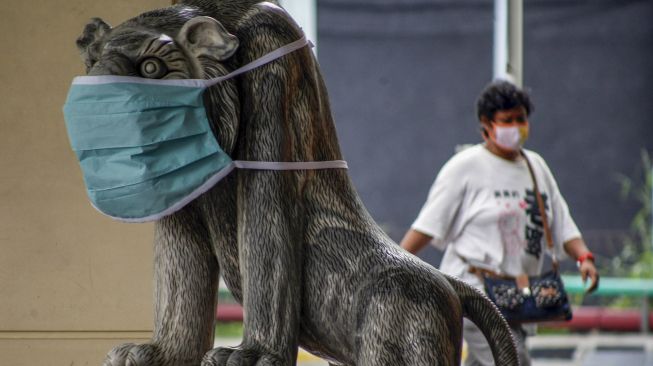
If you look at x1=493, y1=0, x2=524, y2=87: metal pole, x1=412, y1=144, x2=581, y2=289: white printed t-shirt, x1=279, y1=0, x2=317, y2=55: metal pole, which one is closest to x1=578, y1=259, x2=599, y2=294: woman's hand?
x1=412, y1=144, x2=581, y2=289: white printed t-shirt

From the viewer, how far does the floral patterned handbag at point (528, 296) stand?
128 inches

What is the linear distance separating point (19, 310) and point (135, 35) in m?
0.96

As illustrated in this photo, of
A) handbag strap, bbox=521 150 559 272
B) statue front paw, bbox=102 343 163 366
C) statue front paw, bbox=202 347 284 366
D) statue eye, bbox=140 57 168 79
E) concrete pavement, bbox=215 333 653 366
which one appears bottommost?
concrete pavement, bbox=215 333 653 366

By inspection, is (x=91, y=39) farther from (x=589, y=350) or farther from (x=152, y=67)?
(x=589, y=350)

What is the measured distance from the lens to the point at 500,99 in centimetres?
348

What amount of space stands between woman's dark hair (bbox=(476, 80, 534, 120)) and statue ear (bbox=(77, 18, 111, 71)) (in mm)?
2034

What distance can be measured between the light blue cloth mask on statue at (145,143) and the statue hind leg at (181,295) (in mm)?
74

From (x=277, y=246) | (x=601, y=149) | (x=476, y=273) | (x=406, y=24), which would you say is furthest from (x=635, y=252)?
(x=277, y=246)

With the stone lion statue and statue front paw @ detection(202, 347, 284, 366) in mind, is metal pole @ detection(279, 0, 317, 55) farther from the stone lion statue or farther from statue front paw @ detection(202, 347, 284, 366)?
statue front paw @ detection(202, 347, 284, 366)

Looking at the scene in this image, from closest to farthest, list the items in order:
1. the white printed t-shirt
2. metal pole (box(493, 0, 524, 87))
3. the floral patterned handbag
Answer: the floral patterned handbag, the white printed t-shirt, metal pole (box(493, 0, 524, 87))

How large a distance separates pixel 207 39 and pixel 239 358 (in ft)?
1.51

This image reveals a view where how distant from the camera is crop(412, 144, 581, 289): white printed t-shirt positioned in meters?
3.39

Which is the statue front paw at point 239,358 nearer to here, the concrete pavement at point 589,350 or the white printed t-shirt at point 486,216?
the white printed t-shirt at point 486,216

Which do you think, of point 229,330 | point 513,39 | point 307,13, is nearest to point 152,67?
point 513,39
